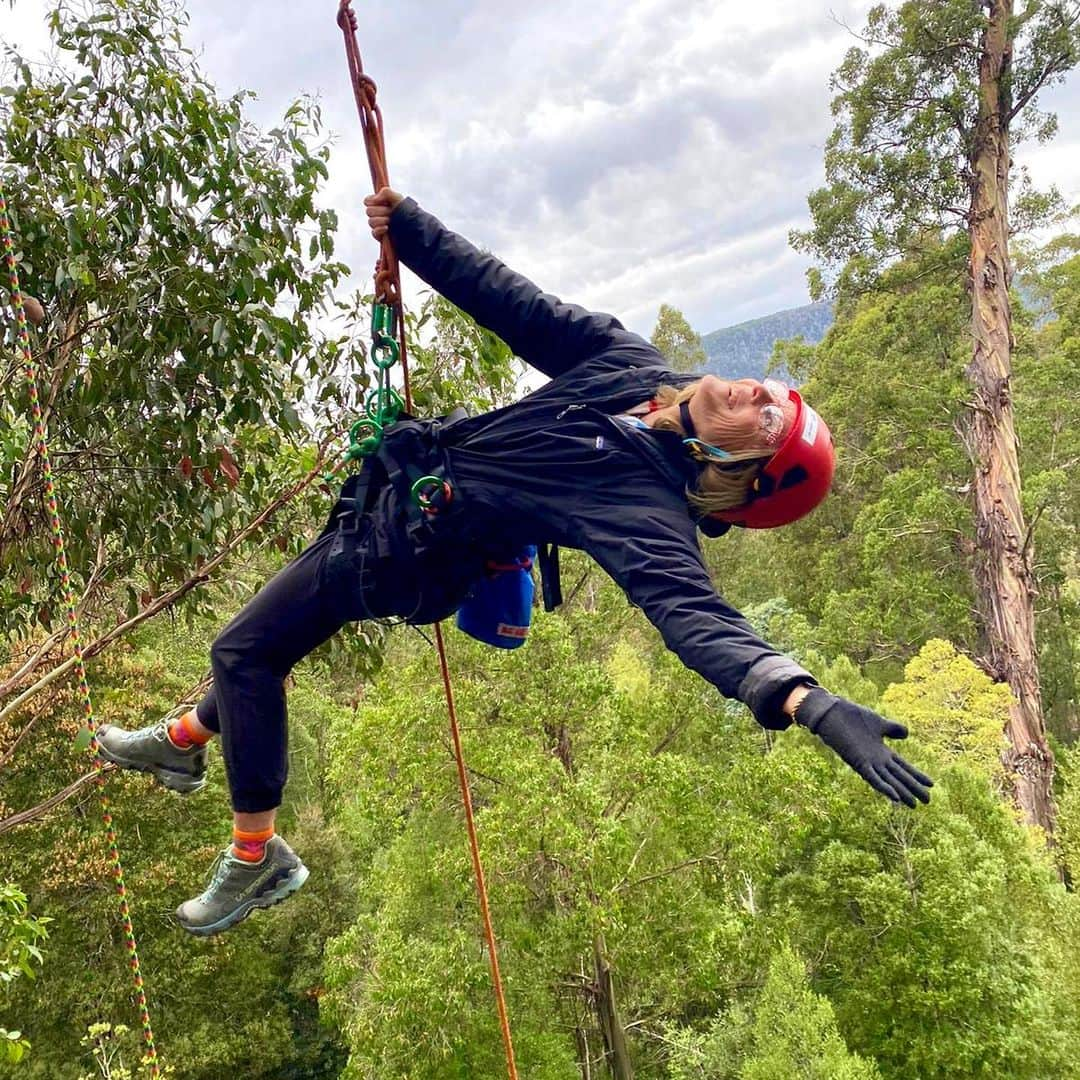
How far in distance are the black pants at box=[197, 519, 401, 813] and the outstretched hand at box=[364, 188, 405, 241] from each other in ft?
1.89

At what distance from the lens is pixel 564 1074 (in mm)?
6906

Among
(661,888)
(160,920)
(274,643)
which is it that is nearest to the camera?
(274,643)

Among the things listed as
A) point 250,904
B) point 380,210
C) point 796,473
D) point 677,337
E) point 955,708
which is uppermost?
point 677,337

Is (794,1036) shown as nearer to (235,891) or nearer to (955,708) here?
(955,708)

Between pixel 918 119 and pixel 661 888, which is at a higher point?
pixel 918 119

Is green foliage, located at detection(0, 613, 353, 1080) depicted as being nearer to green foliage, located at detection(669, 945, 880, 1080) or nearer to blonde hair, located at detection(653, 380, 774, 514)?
green foliage, located at detection(669, 945, 880, 1080)

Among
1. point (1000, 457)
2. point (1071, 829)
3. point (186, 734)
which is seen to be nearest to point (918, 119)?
point (1000, 457)

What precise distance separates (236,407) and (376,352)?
110cm

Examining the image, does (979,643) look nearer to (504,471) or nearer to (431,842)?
(431,842)

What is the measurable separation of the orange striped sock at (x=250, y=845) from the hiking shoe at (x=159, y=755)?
0.22 m

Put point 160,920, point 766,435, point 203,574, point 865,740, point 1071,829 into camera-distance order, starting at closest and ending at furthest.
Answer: point 865,740, point 766,435, point 203,574, point 1071,829, point 160,920

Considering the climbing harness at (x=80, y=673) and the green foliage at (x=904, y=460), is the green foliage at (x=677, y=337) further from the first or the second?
the climbing harness at (x=80, y=673)

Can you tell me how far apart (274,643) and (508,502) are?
0.51m

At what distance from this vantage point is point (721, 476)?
149 cm
